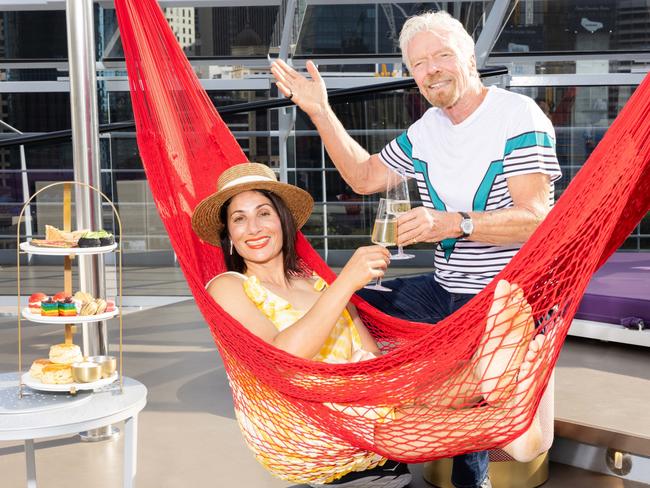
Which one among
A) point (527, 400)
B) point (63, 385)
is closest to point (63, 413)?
point (63, 385)

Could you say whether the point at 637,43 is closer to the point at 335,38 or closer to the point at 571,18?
the point at 571,18

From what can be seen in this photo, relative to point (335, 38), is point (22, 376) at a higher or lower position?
lower

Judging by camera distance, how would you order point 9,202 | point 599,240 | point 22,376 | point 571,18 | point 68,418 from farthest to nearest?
point 9,202, point 571,18, point 22,376, point 68,418, point 599,240

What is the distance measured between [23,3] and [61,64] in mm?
580

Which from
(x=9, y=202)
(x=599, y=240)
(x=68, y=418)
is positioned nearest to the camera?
(x=599, y=240)

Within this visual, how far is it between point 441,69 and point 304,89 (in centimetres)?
44

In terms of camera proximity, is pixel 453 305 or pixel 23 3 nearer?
pixel 453 305

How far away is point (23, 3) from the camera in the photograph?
6.54 metres

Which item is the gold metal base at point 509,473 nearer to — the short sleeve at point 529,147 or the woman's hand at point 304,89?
the short sleeve at point 529,147

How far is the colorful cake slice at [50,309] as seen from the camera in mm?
2084

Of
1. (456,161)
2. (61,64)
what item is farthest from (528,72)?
(456,161)

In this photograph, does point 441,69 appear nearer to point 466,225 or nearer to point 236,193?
point 466,225

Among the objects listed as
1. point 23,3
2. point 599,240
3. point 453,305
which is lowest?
point 453,305

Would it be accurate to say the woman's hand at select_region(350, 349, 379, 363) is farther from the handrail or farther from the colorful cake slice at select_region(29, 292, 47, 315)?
the handrail
